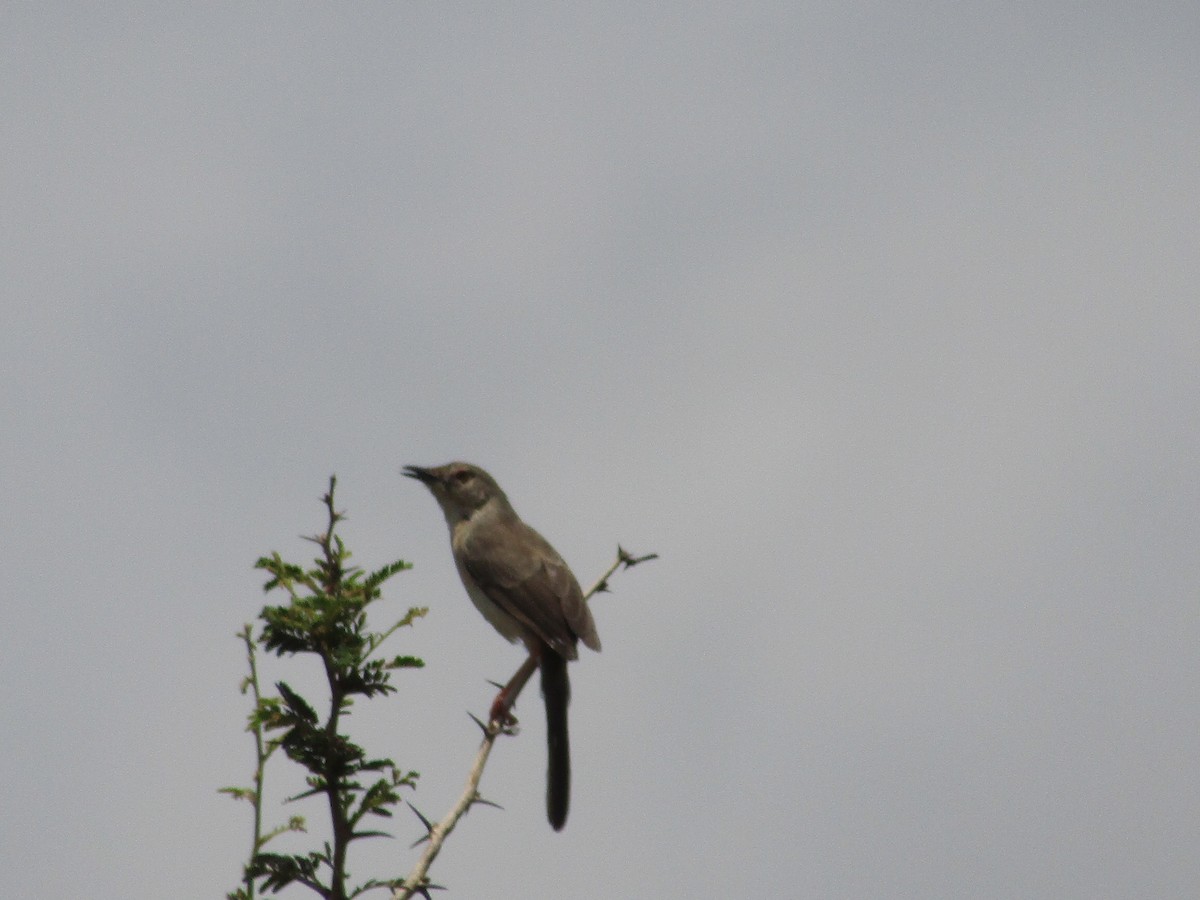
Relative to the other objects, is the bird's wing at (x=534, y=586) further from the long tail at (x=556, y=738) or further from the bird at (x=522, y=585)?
the long tail at (x=556, y=738)

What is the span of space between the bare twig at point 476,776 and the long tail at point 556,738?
29 cm

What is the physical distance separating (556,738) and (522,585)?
1225 millimetres

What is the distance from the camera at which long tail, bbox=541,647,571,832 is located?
7.54 meters

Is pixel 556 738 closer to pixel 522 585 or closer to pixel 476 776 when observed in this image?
pixel 522 585

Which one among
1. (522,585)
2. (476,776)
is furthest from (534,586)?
(476,776)

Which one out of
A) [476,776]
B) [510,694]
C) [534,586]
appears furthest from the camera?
[534,586]

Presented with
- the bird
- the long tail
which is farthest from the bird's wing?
the long tail

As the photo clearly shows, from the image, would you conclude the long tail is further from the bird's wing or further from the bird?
the bird's wing

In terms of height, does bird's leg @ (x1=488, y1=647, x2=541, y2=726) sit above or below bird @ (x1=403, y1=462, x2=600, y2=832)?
below

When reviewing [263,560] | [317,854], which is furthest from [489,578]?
[317,854]

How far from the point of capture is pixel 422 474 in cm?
1018

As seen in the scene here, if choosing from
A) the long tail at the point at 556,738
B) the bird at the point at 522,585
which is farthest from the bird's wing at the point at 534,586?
the long tail at the point at 556,738

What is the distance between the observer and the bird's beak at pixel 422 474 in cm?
1011

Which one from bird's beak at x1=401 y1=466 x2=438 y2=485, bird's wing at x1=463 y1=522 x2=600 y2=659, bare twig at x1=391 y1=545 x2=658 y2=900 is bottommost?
bare twig at x1=391 y1=545 x2=658 y2=900
